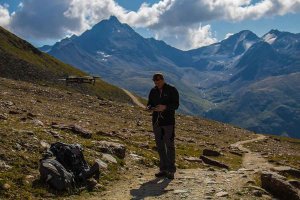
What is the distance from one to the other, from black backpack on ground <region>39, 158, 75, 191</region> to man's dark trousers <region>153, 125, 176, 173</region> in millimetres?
4887

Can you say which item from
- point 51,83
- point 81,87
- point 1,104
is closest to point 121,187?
point 1,104

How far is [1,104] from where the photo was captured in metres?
39.2

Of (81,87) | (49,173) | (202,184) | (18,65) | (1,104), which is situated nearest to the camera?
(49,173)

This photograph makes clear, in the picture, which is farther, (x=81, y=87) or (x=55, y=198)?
(x=81, y=87)

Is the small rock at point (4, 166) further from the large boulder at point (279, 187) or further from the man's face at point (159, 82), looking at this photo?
the large boulder at point (279, 187)

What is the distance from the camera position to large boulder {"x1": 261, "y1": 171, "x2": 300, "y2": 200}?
17.0m

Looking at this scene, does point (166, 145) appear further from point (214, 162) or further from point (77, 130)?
point (214, 162)

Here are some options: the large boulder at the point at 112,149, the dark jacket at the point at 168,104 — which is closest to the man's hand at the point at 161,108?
the dark jacket at the point at 168,104

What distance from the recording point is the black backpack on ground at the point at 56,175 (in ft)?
53.2

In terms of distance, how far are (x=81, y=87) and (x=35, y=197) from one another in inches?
4303

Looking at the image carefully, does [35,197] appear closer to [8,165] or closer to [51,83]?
[8,165]

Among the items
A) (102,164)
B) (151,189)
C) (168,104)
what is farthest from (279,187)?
(102,164)

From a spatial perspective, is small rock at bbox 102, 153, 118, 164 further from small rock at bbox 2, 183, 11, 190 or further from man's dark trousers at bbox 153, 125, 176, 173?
small rock at bbox 2, 183, 11, 190

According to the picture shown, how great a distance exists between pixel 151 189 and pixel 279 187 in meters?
5.05
